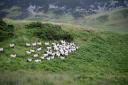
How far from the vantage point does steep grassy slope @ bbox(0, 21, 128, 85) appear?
20406mm

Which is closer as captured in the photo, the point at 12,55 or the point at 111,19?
the point at 12,55

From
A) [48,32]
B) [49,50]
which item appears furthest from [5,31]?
[49,50]

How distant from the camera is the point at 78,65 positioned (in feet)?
101

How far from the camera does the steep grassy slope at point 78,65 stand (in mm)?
20406

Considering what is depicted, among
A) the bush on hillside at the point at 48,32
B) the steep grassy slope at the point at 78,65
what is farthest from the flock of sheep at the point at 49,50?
the bush on hillside at the point at 48,32

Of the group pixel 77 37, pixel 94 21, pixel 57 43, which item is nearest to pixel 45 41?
pixel 57 43

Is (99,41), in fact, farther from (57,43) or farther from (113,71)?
(113,71)

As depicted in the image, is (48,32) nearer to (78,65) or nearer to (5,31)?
(5,31)

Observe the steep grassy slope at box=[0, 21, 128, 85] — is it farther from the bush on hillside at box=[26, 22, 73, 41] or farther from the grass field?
the bush on hillside at box=[26, 22, 73, 41]

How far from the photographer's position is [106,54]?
3834 cm

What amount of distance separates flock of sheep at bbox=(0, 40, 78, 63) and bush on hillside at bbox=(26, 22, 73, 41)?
2.09 metres

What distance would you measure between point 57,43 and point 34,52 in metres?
6.54

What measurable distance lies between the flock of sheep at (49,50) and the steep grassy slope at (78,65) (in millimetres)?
841

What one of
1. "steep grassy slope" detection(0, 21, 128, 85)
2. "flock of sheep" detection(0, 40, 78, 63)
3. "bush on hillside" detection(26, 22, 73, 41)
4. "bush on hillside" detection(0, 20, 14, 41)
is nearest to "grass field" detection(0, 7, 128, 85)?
"steep grassy slope" detection(0, 21, 128, 85)
